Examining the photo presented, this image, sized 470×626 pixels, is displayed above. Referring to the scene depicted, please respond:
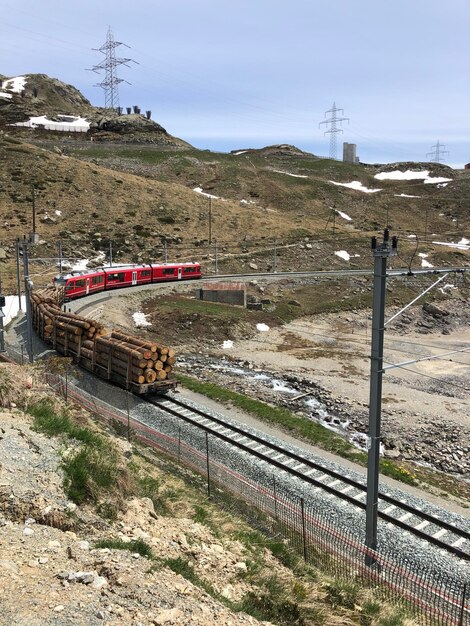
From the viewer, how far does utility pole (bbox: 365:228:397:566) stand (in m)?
12.6

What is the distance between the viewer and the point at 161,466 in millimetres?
17594

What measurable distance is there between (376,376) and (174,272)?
48305mm

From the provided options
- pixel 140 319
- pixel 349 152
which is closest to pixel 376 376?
pixel 140 319

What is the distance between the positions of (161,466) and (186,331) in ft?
81.5

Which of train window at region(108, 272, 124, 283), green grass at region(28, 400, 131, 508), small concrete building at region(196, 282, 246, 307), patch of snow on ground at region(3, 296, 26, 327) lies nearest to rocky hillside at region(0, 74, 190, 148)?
train window at region(108, 272, 124, 283)

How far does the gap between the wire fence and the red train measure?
25.6 metres

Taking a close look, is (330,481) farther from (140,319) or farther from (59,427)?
(140,319)

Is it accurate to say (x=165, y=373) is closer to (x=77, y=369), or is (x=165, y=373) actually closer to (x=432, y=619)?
(x=77, y=369)

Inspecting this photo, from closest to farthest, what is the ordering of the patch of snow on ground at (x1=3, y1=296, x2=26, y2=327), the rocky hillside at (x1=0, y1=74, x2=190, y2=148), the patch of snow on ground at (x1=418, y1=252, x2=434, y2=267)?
the patch of snow on ground at (x1=3, y1=296, x2=26, y2=327) → the patch of snow on ground at (x1=418, y1=252, x2=434, y2=267) → the rocky hillside at (x1=0, y1=74, x2=190, y2=148)

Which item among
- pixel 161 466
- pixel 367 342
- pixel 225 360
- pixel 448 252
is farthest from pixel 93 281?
pixel 448 252

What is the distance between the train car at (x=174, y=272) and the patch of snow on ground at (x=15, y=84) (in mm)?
136725

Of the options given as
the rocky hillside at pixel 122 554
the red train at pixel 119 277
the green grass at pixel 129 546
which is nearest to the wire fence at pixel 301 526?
the rocky hillside at pixel 122 554

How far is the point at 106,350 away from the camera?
27578 mm

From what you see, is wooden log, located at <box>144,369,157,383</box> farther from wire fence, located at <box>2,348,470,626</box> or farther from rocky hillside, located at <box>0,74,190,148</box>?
rocky hillside, located at <box>0,74,190,148</box>
